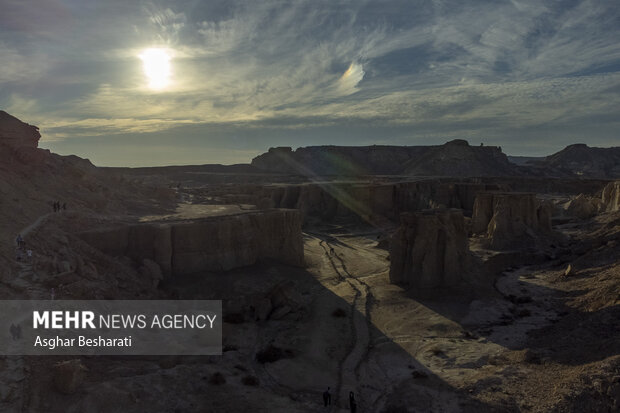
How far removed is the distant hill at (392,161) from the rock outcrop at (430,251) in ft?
355

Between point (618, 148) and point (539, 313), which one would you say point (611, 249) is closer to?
point (539, 313)

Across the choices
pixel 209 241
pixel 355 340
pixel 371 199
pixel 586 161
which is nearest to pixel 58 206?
pixel 209 241

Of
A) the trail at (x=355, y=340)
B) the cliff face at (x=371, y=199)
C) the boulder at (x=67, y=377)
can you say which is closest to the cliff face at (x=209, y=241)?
the trail at (x=355, y=340)

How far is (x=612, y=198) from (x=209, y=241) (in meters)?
58.1

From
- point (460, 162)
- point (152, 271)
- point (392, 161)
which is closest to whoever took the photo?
point (152, 271)

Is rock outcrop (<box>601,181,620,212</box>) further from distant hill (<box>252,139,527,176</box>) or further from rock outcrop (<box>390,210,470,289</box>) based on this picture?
distant hill (<box>252,139,527,176</box>)

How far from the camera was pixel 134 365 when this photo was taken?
59.2 ft

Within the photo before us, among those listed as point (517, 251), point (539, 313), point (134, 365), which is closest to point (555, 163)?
point (517, 251)

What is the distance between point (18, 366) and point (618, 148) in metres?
191

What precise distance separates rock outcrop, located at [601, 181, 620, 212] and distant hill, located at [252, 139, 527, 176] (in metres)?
72.2

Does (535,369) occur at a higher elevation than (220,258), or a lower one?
lower

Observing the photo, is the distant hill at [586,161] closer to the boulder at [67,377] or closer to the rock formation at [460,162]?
the rock formation at [460,162]

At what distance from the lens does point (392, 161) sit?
160 metres

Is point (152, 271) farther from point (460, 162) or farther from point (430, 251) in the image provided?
point (460, 162)
